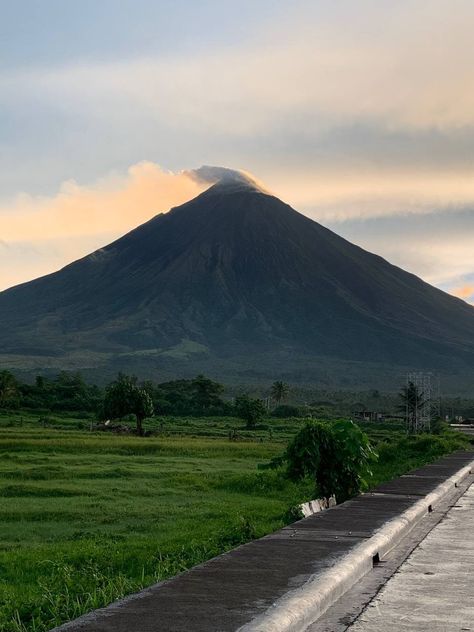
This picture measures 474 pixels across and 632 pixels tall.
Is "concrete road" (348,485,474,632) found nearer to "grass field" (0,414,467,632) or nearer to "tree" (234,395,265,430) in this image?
"grass field" (0,414,467,632)

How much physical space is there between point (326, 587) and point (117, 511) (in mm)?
13504

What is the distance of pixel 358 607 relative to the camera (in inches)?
262

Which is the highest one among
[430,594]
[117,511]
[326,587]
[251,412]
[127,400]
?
[127,400]

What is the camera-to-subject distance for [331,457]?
1507 cm

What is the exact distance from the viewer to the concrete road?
6.11 metres

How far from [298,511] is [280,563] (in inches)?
194

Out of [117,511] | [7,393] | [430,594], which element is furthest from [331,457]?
[7,393]

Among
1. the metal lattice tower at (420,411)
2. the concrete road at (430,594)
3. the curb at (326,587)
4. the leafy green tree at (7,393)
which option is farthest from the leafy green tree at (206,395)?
the concrete road at (430,594)

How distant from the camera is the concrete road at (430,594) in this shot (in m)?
6.11

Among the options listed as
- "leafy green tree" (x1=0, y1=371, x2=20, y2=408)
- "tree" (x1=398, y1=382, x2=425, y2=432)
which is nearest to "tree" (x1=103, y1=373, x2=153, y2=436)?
"leafy green tree" (x1=0, y1=371, x2=20, y2=408)

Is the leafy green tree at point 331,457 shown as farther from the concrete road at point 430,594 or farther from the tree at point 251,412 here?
the tree at point 251,412

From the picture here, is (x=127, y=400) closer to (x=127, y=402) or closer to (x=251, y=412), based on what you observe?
(x=127, y=402)

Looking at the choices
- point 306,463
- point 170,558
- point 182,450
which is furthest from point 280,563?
point 182,450

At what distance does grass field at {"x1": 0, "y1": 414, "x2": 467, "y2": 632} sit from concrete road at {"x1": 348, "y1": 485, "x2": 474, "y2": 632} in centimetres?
197
